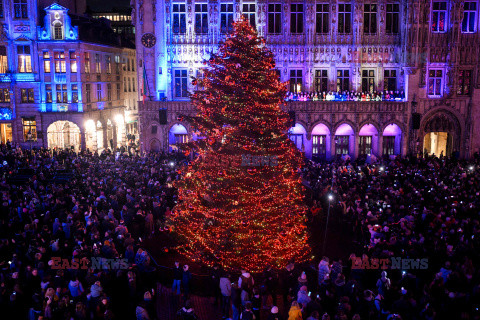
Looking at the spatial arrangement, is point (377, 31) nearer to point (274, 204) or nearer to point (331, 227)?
point (331, 227)

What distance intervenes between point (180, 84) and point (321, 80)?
35.9 ft

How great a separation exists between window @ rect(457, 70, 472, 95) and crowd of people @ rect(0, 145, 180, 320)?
23668mm

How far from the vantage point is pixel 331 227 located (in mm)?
20844

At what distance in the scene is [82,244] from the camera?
15.0 m

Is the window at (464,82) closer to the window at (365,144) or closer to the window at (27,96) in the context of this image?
the window at (365,144)

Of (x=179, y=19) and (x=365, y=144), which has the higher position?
(x=179, y=19)

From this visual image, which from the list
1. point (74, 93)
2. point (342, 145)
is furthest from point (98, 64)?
point (342, 145)

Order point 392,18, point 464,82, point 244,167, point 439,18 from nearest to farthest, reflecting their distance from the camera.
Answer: point 244,167 → point 439,18 → point 464,82 → point 392,18

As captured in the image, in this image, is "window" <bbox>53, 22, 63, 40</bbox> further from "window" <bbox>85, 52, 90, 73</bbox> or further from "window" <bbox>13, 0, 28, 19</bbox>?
"window" <bbox>13, 0, 28, 19</bbox>

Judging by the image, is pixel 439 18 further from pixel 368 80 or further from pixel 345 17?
pixel 345 17

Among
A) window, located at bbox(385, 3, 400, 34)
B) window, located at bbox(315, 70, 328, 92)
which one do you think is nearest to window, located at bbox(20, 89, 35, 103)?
window, located at bbox(315, 70, 328, 92)

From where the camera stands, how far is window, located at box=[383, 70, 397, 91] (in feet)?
122

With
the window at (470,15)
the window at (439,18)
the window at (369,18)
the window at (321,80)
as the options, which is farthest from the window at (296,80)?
the window at (470,15)

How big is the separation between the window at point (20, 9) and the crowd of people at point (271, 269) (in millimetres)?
21004
